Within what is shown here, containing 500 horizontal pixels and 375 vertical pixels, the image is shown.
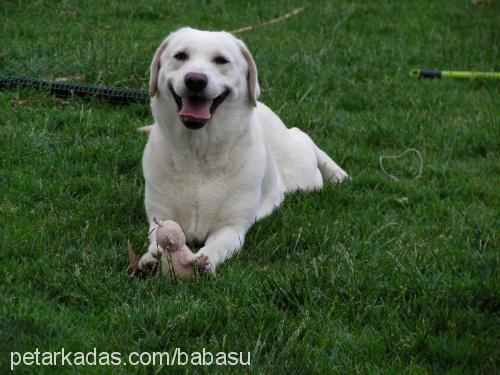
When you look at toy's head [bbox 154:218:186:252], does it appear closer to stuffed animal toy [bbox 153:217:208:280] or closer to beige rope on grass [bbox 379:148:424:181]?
stuffed animal toy [bbox 153:217:208:280]

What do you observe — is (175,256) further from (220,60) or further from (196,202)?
(220,60)

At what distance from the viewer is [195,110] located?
445cm

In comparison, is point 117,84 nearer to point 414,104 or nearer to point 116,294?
point 414,104

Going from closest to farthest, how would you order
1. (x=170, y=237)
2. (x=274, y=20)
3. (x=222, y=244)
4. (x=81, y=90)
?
1. (x=170, y=237)
2. (x=222, y=244)
3. (x=81, y=90)
4. (x=274, y=20)

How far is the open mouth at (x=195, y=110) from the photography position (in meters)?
4.40

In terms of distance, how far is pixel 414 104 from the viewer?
7.45 m

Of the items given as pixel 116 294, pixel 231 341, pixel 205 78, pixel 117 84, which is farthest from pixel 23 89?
pixel 231 341

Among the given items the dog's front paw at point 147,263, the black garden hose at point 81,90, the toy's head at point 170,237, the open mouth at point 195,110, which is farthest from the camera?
the black garden hose at point 81,90

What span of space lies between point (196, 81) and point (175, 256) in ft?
2.92

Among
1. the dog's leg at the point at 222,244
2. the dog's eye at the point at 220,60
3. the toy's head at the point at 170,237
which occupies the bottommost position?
the dog's leg at the point at 222,244

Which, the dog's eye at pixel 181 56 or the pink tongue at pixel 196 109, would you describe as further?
→ the dog's eye at pixel 181 56

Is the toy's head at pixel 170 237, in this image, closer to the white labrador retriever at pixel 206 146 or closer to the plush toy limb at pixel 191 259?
the plush toy limb at pixel 191 259

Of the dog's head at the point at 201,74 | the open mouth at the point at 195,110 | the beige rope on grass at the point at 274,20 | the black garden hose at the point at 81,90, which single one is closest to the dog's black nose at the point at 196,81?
the dog's head at the point at 201,74

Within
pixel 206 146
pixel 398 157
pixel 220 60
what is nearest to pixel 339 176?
pixel 398 157
